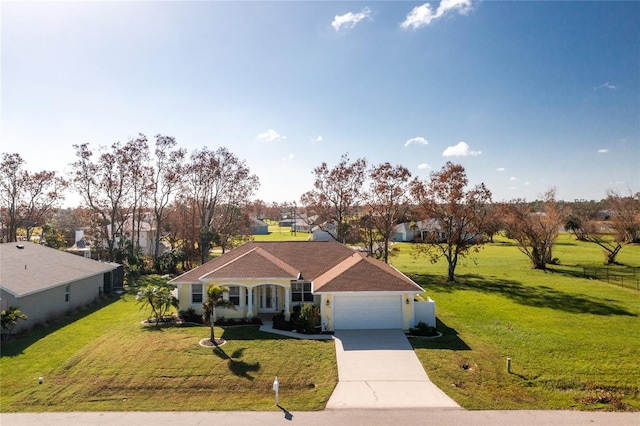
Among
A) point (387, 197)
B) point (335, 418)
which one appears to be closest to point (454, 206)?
point (387, 197)

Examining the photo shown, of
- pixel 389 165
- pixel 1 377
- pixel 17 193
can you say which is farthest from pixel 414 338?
pixel 17 193

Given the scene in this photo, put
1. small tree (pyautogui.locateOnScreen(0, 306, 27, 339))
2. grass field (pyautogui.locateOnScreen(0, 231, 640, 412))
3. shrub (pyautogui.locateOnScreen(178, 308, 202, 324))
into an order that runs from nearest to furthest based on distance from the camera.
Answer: grass field (pyautogui.locateOnScreen(0, 231, 640, 412)) < small tree (pyautogui.locateOnScreen(0, 306, 27, 339)) < shrub (pyautogui.locateOnScreen(178, 308, 202, 324))

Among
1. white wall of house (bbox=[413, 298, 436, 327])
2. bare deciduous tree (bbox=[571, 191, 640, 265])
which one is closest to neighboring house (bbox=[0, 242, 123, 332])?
white wall of house (bbox=[413, 298, 436, 327])

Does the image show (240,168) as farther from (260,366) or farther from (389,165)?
(260,366)

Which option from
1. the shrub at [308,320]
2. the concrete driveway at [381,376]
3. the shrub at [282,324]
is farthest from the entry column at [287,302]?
the concrete driveway at [381,376]

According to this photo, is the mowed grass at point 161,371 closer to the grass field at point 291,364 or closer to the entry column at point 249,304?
the grass field at point 291,364

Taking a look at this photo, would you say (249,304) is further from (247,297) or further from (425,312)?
(425,312)

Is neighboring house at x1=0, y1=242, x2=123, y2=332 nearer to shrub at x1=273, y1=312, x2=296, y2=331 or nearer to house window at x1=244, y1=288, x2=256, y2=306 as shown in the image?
house window at x1=244, y1=288, x2=256, y2=306

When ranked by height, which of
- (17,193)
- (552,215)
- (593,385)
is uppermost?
(17,193)
